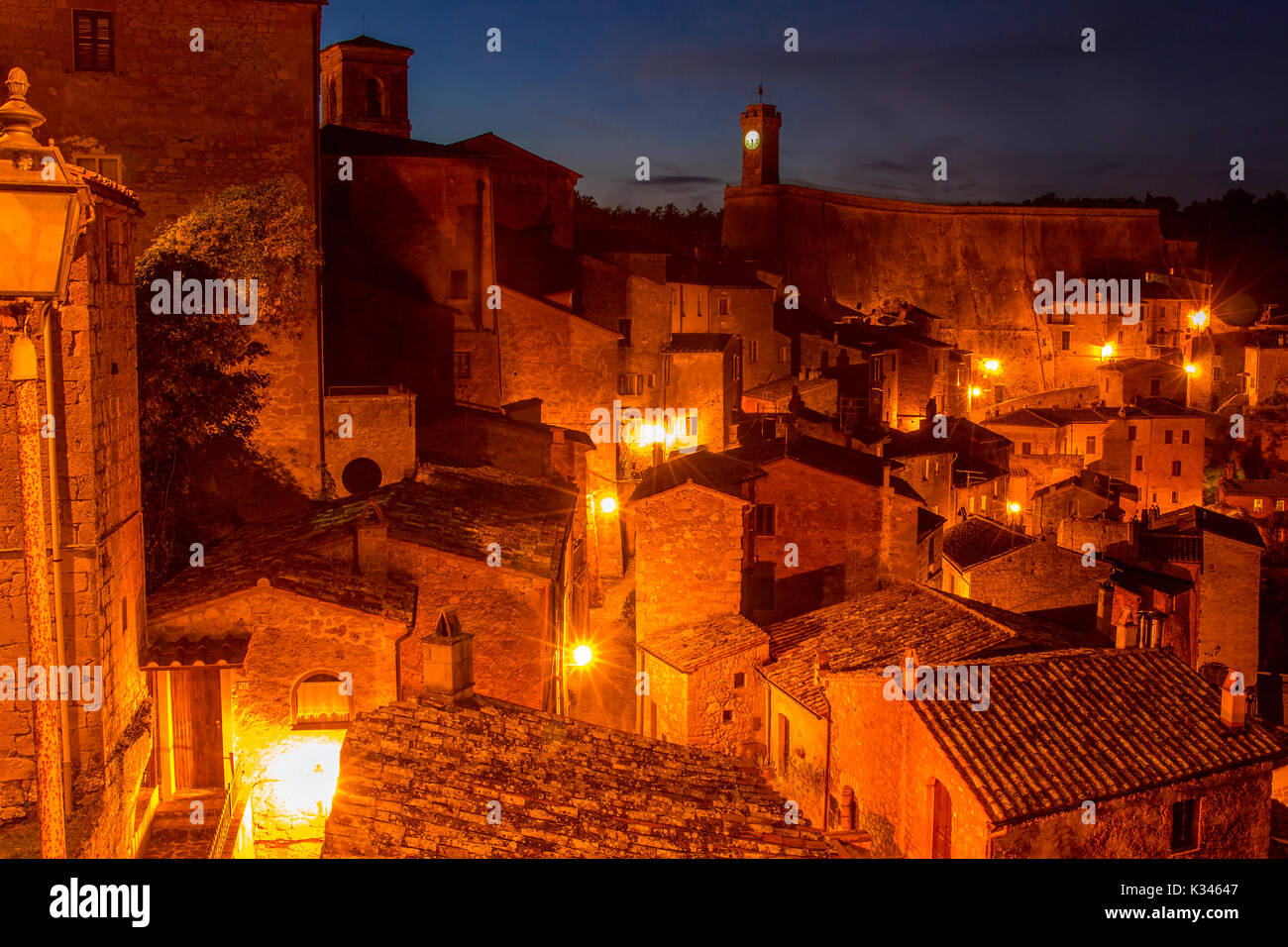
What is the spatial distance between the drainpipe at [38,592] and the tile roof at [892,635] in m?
10.2

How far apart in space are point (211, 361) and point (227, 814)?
6643mm

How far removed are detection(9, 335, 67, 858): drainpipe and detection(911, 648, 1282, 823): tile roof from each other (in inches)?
326

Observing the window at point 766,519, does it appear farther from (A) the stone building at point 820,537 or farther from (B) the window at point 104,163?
(B) the window at point 104,163

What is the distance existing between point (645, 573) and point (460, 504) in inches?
156

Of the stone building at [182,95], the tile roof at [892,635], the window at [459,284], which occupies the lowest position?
the tile roof at [892,635]

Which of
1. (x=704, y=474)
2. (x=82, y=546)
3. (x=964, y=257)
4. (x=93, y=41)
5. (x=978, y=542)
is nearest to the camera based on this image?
(x=82, y=546)

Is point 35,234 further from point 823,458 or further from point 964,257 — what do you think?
point 964,257

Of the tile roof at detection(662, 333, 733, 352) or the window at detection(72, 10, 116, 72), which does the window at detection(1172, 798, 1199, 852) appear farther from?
the tile roof at detection(662, 333, 733, 352)

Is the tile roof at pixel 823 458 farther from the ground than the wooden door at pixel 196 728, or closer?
farther from the ground

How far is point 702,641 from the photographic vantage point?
682 inches

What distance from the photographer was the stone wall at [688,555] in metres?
18.2

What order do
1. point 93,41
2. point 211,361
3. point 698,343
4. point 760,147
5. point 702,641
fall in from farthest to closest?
point 760,147 < point 698,343 < point 702,641 < point 93,41 < point 211,361

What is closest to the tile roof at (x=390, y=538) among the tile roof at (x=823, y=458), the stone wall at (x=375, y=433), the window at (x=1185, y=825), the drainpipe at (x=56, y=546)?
the stone wall at (x=375, y=433)

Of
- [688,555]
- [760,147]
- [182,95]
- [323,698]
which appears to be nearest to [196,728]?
[323,698]
